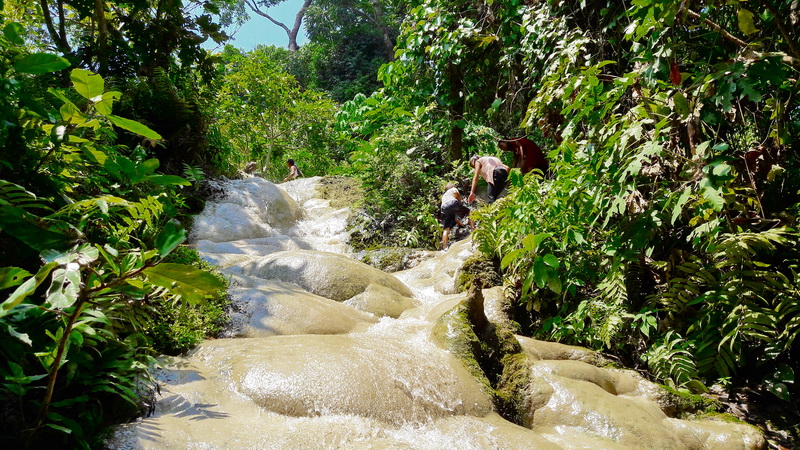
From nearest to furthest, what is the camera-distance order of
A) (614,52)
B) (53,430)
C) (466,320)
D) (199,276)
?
(199,276)
(53,430)
(466,320)
(614,52)

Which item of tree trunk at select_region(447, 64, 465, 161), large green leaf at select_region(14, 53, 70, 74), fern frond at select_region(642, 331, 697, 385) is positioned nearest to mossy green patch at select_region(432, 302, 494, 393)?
fern frond at select_region(642, 331, 697, 385)

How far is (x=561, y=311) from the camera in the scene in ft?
14.9

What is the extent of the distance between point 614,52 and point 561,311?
341 centimetres

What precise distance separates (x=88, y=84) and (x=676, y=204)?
3.24 meters

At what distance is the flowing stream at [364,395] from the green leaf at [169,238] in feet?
4.47

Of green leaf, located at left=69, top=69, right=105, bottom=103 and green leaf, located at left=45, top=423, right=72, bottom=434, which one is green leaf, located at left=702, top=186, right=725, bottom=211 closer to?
green leaf, located at left=69, top=69, right=105, bottom=103

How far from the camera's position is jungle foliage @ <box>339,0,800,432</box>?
2.84m

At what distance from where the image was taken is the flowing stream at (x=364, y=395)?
2373mm

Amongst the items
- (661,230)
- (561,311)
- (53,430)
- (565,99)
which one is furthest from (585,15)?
(53,430)

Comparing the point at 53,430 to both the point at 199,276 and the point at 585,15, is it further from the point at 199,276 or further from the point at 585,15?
the point at 585,15

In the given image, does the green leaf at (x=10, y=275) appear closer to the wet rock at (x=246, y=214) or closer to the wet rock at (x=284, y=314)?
the wet rock at (x=284, y=314)

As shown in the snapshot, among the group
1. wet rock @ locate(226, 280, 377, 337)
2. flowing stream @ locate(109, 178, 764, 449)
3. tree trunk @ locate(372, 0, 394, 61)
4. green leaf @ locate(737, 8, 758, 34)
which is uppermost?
tree trunk @ locate(372, 0, 394, 61)

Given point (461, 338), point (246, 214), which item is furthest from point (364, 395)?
point (246, 214)

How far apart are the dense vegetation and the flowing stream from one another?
27 centimetres
